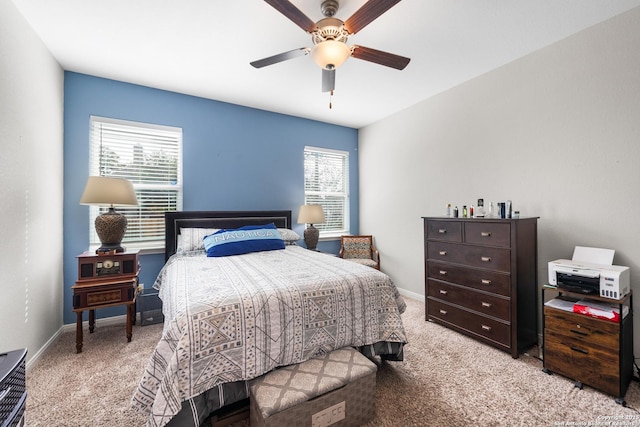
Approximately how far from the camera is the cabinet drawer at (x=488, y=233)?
7.49 feet

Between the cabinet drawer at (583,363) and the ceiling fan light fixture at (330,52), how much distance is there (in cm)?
257

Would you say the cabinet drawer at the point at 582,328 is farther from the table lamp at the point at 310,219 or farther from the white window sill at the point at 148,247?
the white window sill at the point at 148,247

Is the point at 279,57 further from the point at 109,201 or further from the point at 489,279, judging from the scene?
the point at 489,279

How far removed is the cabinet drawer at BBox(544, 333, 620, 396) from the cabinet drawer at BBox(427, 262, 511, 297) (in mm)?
453

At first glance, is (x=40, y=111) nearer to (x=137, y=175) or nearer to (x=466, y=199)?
(x=137, y=175)

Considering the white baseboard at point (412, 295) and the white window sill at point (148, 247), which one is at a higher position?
the white window sill at point (148, 247)

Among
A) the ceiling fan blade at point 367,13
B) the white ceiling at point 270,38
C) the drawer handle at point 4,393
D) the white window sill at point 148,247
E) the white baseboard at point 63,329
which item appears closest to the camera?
the drawer handle at point 4,393

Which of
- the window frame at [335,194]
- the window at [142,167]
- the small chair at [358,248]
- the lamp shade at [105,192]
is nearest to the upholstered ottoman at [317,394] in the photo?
the lamp shade at [105,192]

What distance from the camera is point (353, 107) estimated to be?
3.79 meters

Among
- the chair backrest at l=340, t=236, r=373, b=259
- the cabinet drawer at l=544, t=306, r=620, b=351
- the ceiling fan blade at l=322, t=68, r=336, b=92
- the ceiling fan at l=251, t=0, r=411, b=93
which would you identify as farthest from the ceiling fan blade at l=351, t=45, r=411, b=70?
the chair backrest at l=340, t=236, r=373, b=259

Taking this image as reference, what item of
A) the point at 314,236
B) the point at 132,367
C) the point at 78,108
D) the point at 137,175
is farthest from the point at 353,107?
the point at 132,367

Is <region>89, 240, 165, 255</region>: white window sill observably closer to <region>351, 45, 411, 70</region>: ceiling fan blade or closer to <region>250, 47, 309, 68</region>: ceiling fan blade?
<region>250, 47, 309, 68</region>: ceiling fan blade

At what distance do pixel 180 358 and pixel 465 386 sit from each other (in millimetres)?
1869

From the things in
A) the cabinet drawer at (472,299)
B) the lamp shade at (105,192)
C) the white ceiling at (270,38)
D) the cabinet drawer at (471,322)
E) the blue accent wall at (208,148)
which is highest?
the white ceiling at (270,38)
